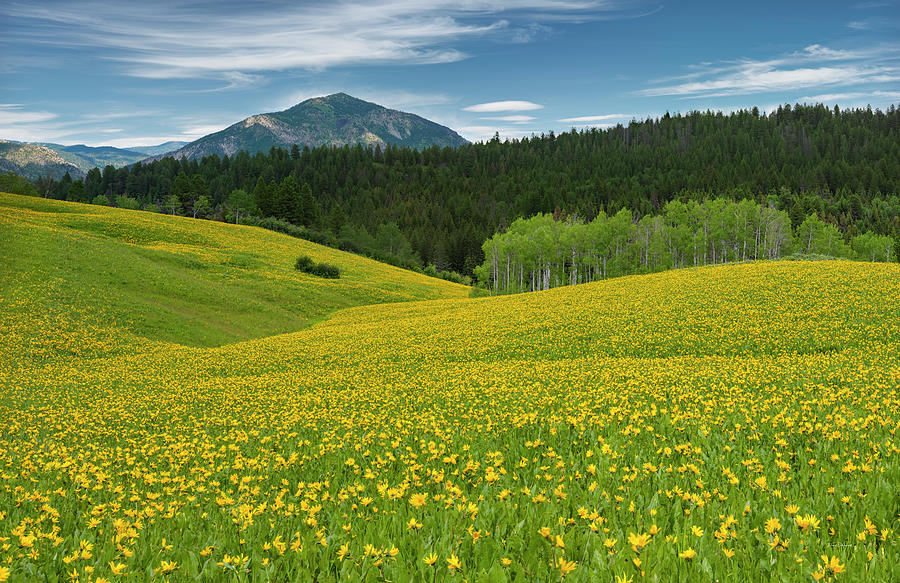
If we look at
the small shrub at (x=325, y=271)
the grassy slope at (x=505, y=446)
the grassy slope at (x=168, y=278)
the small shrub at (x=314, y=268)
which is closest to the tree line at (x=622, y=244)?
the grassy slope at (x=168, y=278)

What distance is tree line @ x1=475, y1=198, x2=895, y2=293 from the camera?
86725mm

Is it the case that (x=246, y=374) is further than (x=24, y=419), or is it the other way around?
(x=246, y=374)

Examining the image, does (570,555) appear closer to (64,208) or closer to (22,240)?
(22,240)

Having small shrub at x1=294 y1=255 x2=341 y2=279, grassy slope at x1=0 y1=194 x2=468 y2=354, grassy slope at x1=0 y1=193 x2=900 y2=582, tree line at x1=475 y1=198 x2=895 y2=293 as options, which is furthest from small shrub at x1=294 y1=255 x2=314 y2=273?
grassy slope at x1=0 y1=193 x2=900 y2=582

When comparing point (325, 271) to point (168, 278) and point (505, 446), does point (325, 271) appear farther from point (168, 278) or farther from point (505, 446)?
point (505, 446)

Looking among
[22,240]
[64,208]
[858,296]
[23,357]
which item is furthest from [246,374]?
[64,208]

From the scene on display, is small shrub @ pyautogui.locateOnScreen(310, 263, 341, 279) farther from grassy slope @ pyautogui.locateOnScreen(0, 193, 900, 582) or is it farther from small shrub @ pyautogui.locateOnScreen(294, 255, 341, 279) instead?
grassy slope @ pyautogui.locateOnScreen(0, 193, 900, 582)

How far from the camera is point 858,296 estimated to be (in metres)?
29.4

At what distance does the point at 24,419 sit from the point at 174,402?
446 cm

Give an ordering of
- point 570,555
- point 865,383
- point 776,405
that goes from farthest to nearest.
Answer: point 865,383 < point 776,405 < point 570,555

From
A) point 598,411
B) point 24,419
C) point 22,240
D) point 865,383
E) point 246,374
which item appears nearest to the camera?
point 598,411

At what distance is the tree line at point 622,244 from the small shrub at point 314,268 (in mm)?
27041

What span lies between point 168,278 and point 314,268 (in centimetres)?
2216

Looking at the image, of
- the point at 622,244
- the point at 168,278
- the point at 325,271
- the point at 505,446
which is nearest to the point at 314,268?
the point at 325,271
